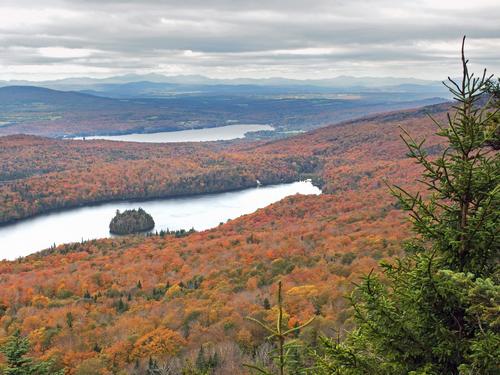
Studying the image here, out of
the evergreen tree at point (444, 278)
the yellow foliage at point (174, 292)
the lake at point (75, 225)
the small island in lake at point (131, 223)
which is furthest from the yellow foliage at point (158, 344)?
the small island in lake at point (131, 223)

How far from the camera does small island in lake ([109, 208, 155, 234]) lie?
16204cm

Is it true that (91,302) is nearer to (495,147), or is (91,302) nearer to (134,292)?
(134,292)

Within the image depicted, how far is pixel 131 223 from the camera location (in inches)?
6427

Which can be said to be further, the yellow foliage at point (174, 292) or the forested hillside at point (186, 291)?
the yellow foliage at point (174, 292)

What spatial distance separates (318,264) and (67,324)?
35826 millimetres

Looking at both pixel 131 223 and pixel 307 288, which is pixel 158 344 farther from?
pixel 131 223

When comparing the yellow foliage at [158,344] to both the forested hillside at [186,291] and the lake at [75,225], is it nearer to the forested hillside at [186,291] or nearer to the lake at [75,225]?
the forested hillside at [186,291]

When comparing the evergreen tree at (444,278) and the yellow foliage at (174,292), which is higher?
the evergreen tree at (444,278)

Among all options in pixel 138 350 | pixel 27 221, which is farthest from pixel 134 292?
pixel 27 221

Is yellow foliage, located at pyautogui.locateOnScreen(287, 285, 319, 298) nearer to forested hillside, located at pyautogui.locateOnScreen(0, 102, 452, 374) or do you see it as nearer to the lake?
forested hillside, located at pyautogui.locateOnScreen(0, 102, 452, 374)

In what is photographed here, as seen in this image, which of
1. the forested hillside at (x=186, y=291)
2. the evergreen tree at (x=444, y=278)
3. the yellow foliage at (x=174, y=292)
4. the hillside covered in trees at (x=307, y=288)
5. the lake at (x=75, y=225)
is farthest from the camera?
the lake at (x=75, y=225)

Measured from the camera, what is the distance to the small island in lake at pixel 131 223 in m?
162

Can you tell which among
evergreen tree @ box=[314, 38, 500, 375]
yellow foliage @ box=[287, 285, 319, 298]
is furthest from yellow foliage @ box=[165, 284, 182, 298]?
evergreen tree @ box=[314, 38, 500, 375]

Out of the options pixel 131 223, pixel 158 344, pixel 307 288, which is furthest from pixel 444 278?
pixel 131 223
